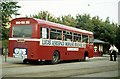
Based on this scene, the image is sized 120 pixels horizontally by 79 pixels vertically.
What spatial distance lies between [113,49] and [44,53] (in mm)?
12012

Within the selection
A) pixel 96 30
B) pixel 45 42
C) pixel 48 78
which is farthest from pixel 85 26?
pixel 48 78

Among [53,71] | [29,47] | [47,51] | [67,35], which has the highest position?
[67,35]

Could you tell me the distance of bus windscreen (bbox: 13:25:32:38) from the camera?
21547 millimetres

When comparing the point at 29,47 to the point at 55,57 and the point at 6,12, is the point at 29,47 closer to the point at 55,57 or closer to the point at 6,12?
the point at 55,57

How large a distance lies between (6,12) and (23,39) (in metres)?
22.7

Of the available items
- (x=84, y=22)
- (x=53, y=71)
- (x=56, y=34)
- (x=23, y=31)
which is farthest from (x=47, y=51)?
(x=84, y=22)

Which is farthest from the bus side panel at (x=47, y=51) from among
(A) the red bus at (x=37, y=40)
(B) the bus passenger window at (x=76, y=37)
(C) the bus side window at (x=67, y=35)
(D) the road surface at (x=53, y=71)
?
(B) the bus passenger window at (x=76, y=37)

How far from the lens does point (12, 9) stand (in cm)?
4416

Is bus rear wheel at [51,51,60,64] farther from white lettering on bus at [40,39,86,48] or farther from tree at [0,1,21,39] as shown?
tree at [0,1,21,39]

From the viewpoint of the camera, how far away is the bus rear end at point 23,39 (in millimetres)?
21297

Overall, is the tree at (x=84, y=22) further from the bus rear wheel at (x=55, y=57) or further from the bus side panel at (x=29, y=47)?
the bus side panel at (x=29, y=47)

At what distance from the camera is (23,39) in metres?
21.5

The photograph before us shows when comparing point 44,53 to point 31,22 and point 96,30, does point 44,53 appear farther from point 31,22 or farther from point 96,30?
point 96,30

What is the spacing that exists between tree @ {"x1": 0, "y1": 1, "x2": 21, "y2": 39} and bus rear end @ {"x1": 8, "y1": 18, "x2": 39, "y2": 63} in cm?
2074
